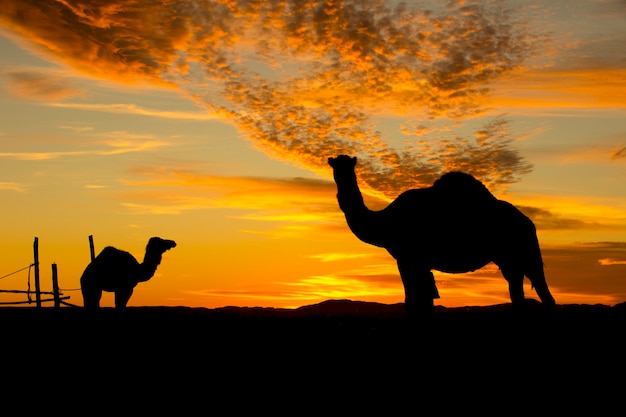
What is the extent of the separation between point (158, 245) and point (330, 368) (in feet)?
53.4

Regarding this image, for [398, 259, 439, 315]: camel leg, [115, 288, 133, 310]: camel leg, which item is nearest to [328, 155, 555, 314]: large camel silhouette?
[398, 259, 439, 315]: camel leg

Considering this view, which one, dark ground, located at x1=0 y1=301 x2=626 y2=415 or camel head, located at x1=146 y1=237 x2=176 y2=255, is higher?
camel head, located at x1=146 y1=237 x2=176 y2=255

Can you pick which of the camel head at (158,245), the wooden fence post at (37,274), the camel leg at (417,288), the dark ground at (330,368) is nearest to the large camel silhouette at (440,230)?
the camel leg at (417,288)

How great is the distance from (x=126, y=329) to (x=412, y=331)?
6.48 meters

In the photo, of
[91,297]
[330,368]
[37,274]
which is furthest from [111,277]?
[37,274]

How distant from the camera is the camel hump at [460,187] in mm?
15484

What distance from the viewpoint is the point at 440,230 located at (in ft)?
49.1

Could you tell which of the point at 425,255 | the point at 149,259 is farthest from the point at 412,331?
the point at 149,259

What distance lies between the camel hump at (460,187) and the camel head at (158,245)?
12.8m

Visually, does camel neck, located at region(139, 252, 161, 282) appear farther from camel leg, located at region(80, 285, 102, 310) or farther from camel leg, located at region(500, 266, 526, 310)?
camel leg, located at region(500, 266, 526, 310)

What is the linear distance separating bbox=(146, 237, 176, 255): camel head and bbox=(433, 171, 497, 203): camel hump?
12786 mm

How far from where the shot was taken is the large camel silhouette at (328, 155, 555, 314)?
1465 centimetres

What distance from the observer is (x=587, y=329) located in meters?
14.7

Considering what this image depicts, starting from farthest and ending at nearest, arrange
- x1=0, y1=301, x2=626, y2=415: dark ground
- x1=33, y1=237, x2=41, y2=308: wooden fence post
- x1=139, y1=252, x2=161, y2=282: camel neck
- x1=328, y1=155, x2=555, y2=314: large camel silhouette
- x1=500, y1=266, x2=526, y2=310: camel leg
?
x1=33, y1=237, x2=41, y2=308: wooden fence post
x1=139, y1=252, x2=161, y2=282: camel neck
x1=500, y1=266, x2=526, y2=310: camel leg
x1=328, y1=155, x2=555, y2=314: large camel silhouette
x1=0, y1=301, x2=626, y2=415: dark ground
